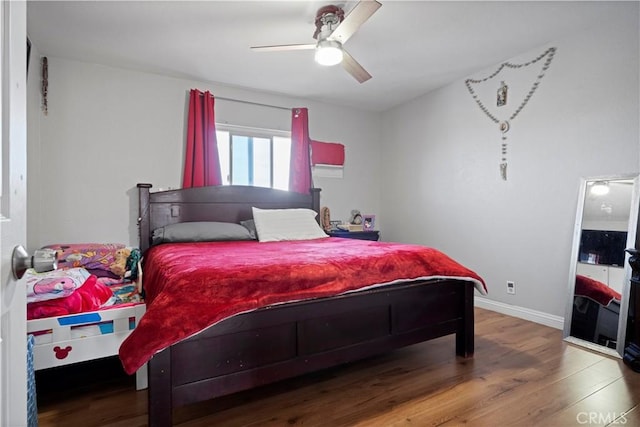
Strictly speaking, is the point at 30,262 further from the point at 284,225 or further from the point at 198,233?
the point at 284,225

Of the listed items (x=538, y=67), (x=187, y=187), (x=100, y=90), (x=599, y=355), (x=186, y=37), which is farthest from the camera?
(x=187, y=187)

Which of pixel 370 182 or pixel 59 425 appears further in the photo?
pixel 370 182

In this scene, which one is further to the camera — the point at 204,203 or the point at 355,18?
the point at 204,203

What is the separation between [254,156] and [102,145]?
155cm

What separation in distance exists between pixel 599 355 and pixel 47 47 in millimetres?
4946

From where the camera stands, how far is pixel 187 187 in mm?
3541

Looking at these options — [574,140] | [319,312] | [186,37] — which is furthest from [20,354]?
[574,140]

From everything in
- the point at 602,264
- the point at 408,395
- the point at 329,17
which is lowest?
the point at 408,395

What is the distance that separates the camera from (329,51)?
2.29 meters

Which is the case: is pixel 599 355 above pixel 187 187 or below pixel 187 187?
below

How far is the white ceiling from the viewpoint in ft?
7.82

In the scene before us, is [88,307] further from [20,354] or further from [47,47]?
[47,47]

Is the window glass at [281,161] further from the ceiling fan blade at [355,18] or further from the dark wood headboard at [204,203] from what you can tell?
the ceiling fan blade at [355,18]

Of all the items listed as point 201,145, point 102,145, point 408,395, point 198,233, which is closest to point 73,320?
point 198,233
